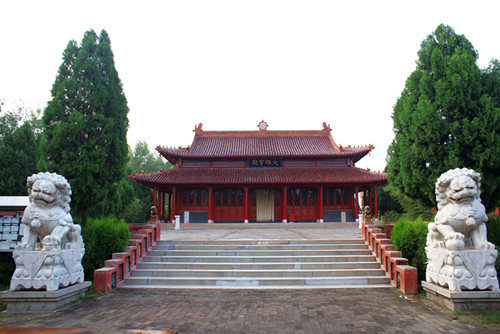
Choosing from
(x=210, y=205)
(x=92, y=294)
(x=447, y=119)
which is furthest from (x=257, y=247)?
(x=210, y=205)

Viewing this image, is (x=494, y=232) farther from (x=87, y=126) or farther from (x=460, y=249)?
(x=87, y=126)

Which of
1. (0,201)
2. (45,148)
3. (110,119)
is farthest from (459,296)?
(45,148)

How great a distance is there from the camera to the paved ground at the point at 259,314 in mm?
4453

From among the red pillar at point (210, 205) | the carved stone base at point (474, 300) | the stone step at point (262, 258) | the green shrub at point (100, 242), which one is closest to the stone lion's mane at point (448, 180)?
the carved stone base at point (474, 300)

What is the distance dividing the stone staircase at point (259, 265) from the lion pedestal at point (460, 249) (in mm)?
1910

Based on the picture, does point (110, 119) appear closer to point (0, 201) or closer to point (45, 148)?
point (45, 148)

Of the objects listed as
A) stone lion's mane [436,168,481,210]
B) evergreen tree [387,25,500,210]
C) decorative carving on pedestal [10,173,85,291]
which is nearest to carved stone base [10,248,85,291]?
decorative carving on pedestal [10,173,85,291]

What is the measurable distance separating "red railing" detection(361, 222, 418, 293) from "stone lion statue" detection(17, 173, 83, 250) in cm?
643

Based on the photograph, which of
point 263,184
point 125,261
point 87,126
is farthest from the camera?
point 263,184

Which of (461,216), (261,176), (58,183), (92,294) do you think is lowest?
(92,294)

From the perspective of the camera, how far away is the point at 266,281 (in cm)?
722

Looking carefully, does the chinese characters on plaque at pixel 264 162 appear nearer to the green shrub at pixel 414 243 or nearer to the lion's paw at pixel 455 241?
the green shrub at pixel 414 243

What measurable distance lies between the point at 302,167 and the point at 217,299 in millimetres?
16072

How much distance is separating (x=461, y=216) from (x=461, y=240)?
0.40 m
